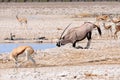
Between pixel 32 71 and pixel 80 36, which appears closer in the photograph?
pixel 32 71

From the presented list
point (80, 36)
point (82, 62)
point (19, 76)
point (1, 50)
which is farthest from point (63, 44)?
point (19, 76)

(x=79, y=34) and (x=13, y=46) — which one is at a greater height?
(x=79, y=34)

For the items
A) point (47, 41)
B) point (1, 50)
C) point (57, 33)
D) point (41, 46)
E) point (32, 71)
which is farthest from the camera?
point (57, 33)

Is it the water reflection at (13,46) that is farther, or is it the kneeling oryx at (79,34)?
the kneeling oryx at (79,34)

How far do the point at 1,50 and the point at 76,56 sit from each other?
3.44m

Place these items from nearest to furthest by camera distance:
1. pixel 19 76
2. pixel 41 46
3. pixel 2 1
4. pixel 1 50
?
1. pixel 19 76
2. pixel 1 50
3. pixel 41 46
4. pixel 2 1

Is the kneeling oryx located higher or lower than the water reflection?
higher

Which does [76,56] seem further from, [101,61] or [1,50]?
[1,50]

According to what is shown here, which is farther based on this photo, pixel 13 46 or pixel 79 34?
pixel 13 46

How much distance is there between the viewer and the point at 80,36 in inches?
808

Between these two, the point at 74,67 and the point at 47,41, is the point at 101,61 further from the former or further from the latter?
the point at 47,41

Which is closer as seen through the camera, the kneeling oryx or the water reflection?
the water reflection

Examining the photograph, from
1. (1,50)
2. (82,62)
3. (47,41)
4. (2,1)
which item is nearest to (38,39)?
(47,41)

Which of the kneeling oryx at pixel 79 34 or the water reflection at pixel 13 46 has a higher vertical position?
the kneeling oryx at pixel 79 34
